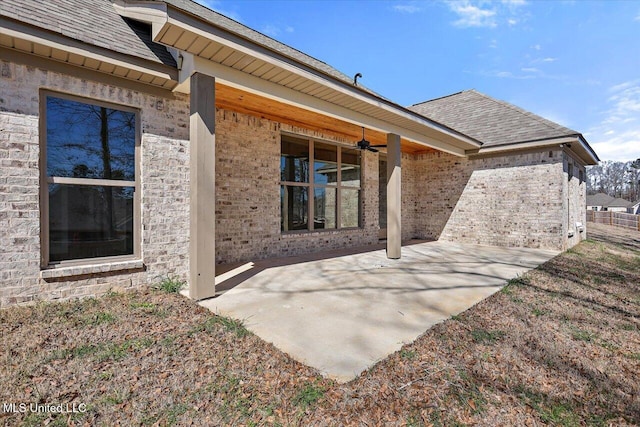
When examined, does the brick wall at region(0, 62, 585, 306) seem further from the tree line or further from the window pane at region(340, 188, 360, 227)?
the tree line

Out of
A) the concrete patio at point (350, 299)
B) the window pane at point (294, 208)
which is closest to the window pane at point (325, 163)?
the window pane at point (294, 208)

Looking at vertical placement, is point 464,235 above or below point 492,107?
below

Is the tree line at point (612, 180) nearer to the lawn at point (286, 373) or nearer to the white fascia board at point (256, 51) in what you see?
the white fascia board at point (256, 51)

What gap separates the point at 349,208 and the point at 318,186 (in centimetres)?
142

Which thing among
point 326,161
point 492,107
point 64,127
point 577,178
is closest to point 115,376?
point 64,127

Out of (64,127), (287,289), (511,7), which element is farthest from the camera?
(511,7)

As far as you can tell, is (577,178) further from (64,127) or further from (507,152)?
(64,127)

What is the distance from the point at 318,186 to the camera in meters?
8.09

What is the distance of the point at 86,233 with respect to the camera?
12.9ft

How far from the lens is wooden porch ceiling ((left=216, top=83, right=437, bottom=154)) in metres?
5.29

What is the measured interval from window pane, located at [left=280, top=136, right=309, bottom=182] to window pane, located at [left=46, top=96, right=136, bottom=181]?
11.9 feet

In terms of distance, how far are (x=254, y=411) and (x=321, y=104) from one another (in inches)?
191

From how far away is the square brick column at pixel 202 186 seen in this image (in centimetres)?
383

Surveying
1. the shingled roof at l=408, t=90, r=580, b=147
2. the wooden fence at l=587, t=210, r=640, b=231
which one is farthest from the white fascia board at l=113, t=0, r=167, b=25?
the wooden fence at l=587, t=210, r=640, b=231
